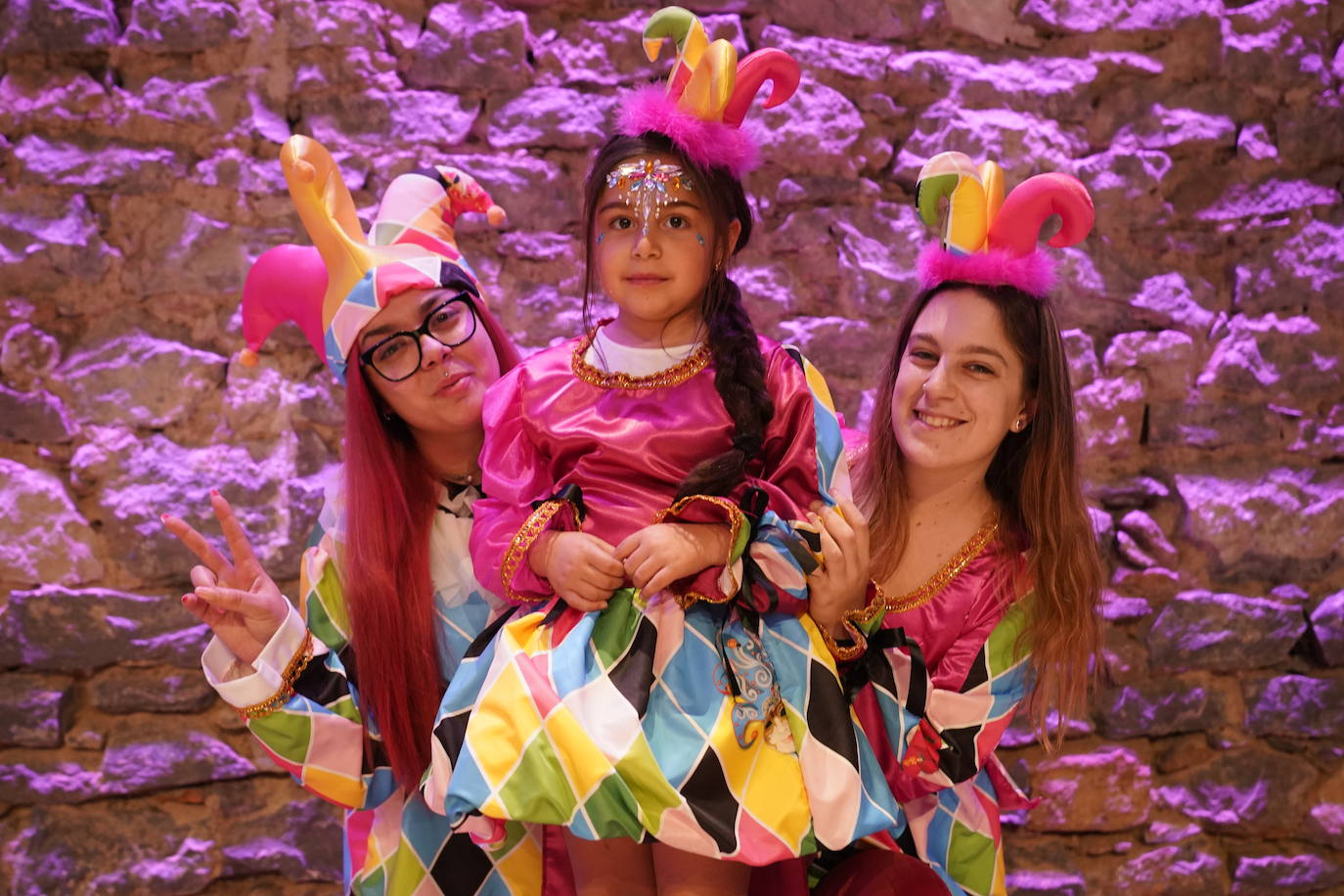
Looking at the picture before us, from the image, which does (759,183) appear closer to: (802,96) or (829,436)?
(802,96)

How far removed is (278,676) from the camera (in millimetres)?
1759

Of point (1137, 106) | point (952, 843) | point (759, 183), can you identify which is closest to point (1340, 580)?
point (1137, 106)

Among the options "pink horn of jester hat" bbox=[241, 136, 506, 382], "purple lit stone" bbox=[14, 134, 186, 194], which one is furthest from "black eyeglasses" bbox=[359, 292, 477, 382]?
"purple lit stone" bbox=[14, 134, 186, 194]

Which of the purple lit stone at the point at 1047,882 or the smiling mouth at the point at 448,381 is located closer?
the smiling mouth at the point at 448,381

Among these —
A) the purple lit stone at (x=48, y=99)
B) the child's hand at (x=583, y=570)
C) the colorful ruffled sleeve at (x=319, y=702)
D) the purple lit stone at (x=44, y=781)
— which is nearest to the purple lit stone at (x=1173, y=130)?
the child's hand at (x=583, y=570)

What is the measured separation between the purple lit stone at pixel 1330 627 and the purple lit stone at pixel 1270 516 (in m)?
0.10

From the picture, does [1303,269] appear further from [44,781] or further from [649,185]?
[44,781]

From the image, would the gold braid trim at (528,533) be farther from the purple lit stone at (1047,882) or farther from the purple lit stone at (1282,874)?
the purple lit stone at (1282,874)

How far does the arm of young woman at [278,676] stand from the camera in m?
1.75

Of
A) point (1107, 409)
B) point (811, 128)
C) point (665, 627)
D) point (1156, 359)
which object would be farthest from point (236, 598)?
point (1156, 359)

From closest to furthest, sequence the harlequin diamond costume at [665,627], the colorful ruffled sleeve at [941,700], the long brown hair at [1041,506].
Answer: the harlequin diamond costume at [665,627], the colorful ruffled sleeve at [941,700], the long brown hair at [1041,506]

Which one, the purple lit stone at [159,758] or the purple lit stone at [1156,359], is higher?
the purple lit stone at [1156,359]

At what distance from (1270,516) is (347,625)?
2.24m

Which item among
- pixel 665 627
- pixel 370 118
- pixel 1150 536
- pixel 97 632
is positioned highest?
pixel 370 118
